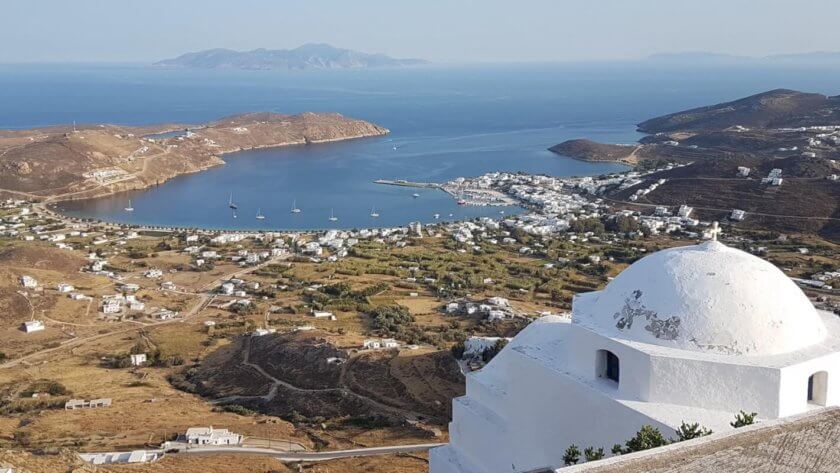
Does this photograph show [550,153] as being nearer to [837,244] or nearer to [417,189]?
[417,189]

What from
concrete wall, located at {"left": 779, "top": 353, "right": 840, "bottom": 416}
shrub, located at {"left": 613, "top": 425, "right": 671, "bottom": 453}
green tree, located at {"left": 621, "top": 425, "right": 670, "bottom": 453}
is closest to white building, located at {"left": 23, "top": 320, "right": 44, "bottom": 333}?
shrub, located at {"left": 613, "top": 425, "right": 671, "bottom": 453}

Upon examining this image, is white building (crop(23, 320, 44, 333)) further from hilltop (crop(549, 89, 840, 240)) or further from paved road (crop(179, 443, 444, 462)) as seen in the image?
hilltop (crop(549, 89, 840, 240))

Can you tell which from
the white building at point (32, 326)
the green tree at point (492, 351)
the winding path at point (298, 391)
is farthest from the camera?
the white building at point (32, 326)

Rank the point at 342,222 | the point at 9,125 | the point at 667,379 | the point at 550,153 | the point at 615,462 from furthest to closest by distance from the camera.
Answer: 1. the point at 9,125
2. the point at 550,153
3. the point at 342,222
4. the point at 667,379
5. the point at 615,462

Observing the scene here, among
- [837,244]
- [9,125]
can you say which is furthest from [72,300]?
[9,125]

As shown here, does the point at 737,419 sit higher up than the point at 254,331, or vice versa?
the point at 737,419

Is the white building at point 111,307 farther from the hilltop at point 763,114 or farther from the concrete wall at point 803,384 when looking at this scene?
the hilltop at point 763,114

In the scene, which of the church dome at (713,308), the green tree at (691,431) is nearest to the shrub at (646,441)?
the green tree at (691,431)
